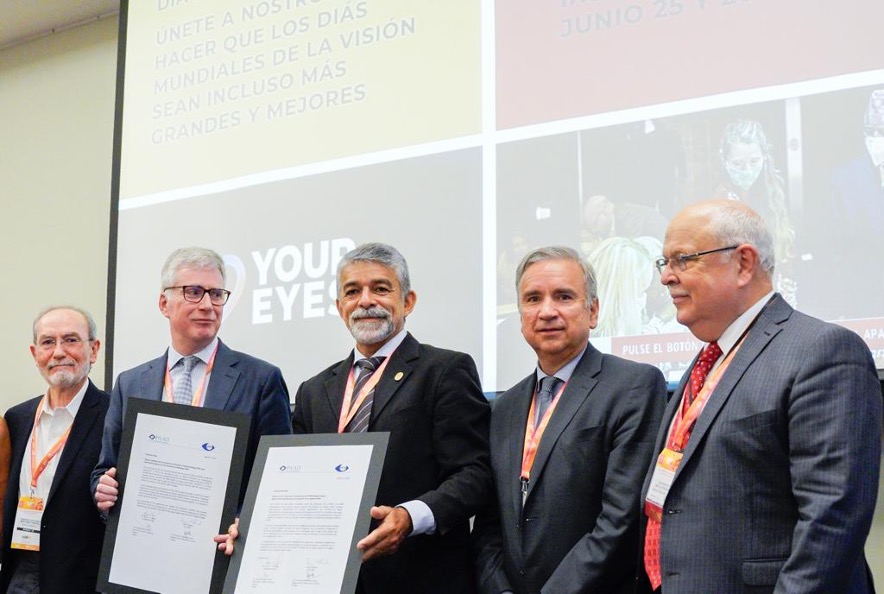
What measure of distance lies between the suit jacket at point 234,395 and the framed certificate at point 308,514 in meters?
0.38

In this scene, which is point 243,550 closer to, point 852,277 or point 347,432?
point 347,432

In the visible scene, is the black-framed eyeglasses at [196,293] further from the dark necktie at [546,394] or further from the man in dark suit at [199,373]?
the dark necktie at [546,394]

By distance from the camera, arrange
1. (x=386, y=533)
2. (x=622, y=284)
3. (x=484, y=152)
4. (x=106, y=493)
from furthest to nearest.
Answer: (x=484, y=152) → (x=622, y=284) → (x=106, y=493) → (x=386, y=533)

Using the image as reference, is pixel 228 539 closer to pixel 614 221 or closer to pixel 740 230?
pixel 740 230

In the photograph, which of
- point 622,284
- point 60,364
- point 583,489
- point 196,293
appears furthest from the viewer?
point 60,364

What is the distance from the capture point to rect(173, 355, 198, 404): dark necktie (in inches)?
143

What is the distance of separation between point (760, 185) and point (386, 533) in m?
1.93

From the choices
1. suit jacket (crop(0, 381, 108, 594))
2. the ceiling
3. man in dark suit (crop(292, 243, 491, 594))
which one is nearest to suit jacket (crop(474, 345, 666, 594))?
man in dark suit (crop(292, 243, 491, 594))

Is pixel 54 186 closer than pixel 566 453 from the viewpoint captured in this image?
No

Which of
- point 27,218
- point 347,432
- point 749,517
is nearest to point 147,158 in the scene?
point 27,218

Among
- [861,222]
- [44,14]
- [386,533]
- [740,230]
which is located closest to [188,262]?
[386,533]

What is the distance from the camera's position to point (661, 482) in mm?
2607

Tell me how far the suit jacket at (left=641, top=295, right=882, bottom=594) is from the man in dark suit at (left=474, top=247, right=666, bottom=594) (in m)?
0.34

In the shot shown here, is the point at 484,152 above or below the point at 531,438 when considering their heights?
above
